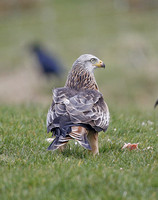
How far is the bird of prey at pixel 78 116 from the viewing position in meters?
6.05

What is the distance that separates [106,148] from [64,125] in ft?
4.30

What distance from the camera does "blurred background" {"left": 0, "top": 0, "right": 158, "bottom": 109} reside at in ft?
66.5

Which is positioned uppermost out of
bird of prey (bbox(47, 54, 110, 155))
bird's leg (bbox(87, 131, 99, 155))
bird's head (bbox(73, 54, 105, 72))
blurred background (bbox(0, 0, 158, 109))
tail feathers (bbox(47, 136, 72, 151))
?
bird's head (bbox(73, 54, 105, 72))

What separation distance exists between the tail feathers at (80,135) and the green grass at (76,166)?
255 millimetres

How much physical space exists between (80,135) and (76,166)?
1.87ft

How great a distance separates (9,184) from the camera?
194 inches

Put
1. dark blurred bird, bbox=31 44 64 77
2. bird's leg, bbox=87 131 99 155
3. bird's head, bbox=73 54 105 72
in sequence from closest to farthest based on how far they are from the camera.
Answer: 1. bird's leg, bbox=87 131 99 155
2. bird's head, bbox=73 54 105 72
3. dark blurred bird, bbox=31 44 64 77

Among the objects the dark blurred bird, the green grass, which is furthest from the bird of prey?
the dark blurred bird

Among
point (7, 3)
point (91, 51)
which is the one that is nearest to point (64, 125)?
point (91, 51)

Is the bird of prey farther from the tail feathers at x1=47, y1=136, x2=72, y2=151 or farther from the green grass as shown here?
the green grass

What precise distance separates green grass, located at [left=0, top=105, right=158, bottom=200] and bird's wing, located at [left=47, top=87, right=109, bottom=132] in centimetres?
52

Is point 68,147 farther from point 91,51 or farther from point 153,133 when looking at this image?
point 91,51

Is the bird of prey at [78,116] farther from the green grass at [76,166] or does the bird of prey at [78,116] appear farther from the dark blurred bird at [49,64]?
the dark blurred bird at [49,64]

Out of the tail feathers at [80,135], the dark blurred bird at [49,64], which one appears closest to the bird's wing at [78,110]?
the tail feathers at [80,135]
